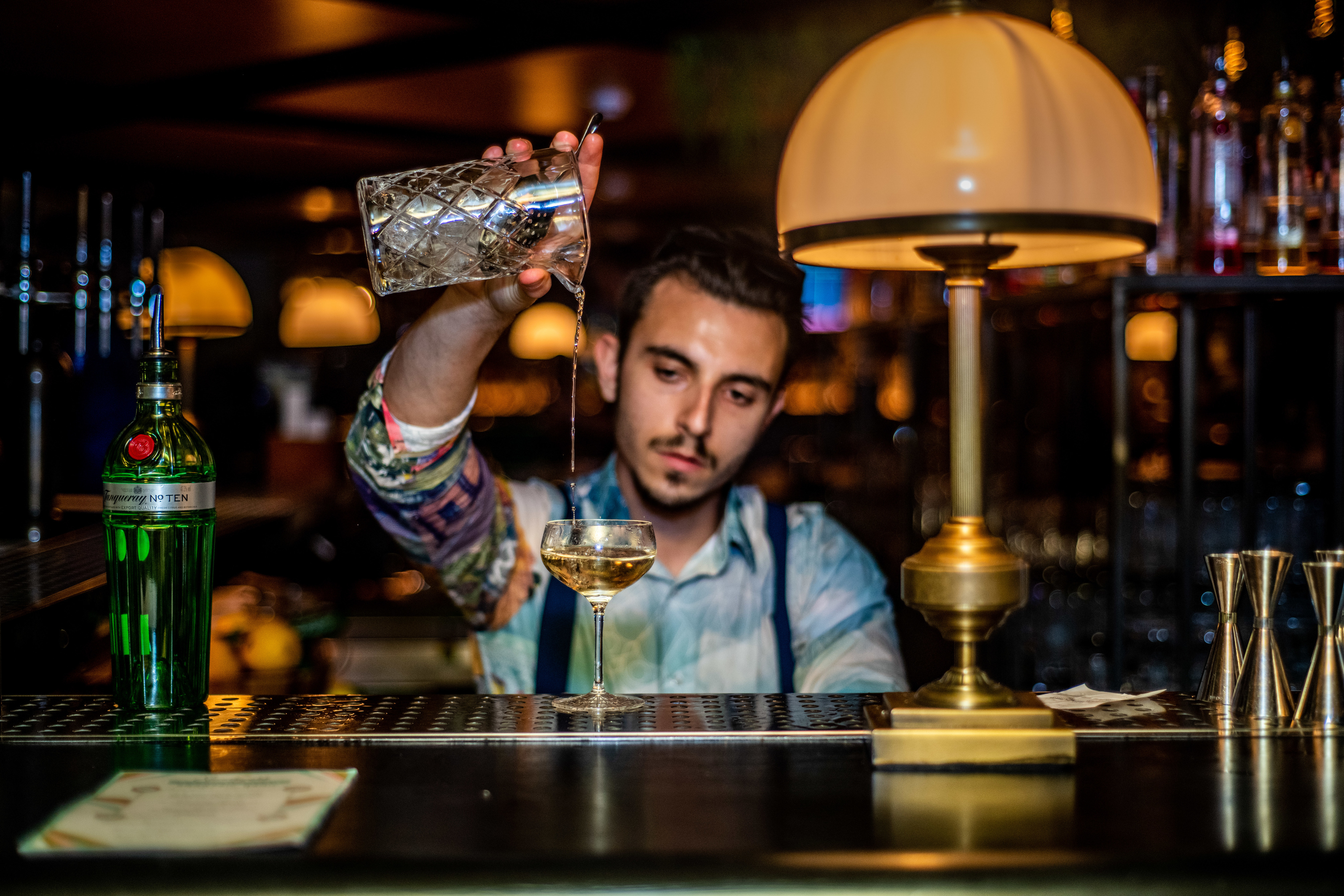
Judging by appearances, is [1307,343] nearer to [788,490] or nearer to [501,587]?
[788,490]

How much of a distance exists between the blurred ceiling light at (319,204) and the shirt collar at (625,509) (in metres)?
A: 5.11

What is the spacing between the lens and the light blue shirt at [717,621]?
1.92m

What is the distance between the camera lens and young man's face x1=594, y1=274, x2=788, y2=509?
1.96 metres

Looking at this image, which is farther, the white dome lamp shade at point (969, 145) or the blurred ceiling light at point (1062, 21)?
the blurred ceiling light at point (1062, 21)

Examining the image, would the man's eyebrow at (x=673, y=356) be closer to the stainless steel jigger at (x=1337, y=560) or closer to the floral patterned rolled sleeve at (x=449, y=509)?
the floral patterned rolled sleeve at (x=449, y=509)

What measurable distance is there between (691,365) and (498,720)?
3.00 feet

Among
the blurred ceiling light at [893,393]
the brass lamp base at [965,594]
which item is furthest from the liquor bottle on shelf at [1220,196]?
the blurred ceiling light at [893,393]

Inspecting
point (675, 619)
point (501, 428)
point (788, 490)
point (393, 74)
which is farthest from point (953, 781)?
point (501, 428)

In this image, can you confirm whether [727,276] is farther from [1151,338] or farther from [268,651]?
[1151,338]

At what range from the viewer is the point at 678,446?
1.96 metres

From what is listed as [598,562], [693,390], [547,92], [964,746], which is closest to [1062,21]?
[693,390]

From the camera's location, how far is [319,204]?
7387 millimetres

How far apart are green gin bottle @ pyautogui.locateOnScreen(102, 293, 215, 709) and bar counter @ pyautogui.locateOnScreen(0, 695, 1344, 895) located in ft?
0.16

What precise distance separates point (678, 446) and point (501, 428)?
23.9 ft
